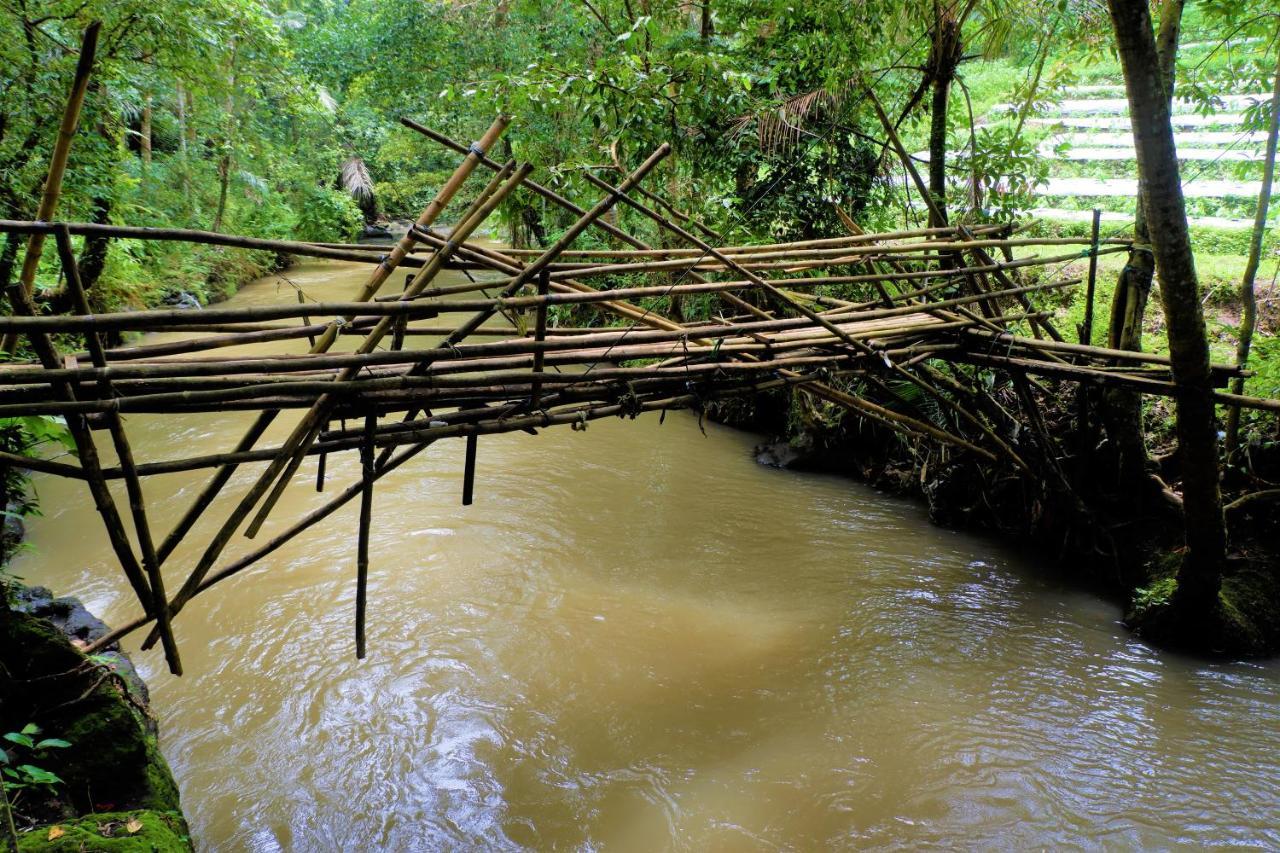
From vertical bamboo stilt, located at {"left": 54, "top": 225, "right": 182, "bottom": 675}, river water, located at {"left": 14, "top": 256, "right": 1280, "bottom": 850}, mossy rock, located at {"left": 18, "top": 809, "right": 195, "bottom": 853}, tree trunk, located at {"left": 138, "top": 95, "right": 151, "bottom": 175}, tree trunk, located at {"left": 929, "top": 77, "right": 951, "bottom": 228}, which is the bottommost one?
river water, located at {"left": 14, "top": 256, "right": 1280, "bottom": 850}

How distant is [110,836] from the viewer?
72.4 inches

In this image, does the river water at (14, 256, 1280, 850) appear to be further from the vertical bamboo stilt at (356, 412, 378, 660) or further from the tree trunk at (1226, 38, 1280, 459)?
the tree trunk at (1226, 38, 1280, 459)

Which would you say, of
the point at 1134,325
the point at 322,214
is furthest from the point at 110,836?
the point at 322,214

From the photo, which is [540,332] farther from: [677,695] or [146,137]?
[146,137]

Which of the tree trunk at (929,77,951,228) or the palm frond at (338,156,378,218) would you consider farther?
the palm frond at (338,156,378,218)

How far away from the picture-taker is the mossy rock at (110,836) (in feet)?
5.65

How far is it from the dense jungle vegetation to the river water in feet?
2.97

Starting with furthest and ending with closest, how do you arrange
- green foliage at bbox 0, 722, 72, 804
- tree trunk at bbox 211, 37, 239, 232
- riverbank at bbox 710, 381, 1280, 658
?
tree trunk at bbox 211, 37, 239, 232 < riverbank at bbox 710, 381, 1280, 658 < green foliage at bbox 0, 722, 72, 804

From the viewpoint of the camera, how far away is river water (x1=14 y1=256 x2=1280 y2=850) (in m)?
2.88

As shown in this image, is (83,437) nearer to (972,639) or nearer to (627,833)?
(627,833)

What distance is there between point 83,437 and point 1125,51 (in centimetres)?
348

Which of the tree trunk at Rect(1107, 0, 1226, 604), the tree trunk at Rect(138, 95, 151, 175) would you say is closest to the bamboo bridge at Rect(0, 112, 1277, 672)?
the tree trunk at Rect(1107, 0, 1226, 604)

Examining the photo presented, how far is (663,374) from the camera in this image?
2666mm

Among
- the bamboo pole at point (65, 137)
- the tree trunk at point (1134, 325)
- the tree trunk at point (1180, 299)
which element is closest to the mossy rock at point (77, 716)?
the bamboo pole at point (65, 137)
